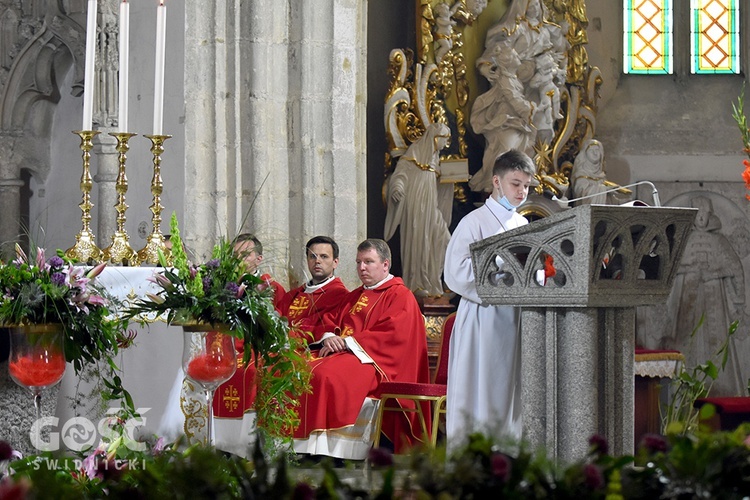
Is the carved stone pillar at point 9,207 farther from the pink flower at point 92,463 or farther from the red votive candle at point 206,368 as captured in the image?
the pink flower at point 92,463

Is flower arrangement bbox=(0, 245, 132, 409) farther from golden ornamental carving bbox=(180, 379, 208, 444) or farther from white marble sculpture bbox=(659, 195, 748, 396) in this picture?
white marble sculpture bbox=(659, 195, 748, 396)

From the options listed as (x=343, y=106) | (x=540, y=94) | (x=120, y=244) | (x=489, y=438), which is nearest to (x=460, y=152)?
(x=540, y=94)

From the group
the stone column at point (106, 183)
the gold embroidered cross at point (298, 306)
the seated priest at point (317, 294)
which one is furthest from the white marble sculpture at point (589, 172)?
the stone column at point (106, 183)

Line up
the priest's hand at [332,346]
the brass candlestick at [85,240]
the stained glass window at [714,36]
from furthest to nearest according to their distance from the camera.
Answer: the stained glass window at [714,36]
the priest's hand at [332,346]
the brass candlestick at [85,240]

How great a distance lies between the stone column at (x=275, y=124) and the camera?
8203mm

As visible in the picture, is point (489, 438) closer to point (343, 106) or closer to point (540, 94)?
point (343, 106)

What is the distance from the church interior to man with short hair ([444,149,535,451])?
4.13 feet

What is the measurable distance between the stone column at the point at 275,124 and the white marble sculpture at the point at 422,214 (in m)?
0.85

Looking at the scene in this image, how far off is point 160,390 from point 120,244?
2.14ft

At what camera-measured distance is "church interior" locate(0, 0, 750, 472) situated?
27.0ft

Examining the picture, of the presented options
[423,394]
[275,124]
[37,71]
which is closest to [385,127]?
[275,124]

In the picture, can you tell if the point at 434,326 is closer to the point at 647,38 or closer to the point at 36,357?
the point at 647,38

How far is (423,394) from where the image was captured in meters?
6.72

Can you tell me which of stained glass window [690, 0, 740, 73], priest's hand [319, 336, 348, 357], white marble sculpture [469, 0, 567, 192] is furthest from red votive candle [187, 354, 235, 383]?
stained glass window [690, 0, 740, 73]
